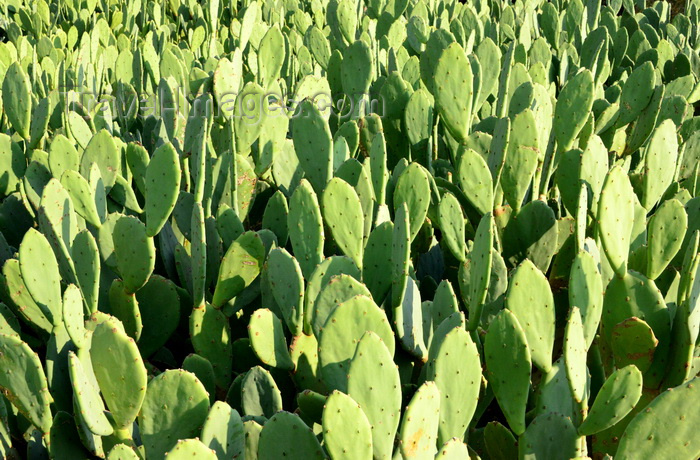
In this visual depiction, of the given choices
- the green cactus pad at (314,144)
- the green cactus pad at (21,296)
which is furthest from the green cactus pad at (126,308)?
the green cactus pad at (314,144)

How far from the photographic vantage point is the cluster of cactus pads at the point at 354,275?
40.0 inches

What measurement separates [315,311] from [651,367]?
22.5 inches

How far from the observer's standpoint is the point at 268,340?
1.24 meters

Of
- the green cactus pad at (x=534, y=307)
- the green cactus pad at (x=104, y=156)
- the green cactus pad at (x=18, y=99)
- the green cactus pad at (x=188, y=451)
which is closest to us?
the green cactus pad at (x=188, y=451)

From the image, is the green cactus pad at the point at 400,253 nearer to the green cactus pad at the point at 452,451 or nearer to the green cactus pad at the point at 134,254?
the green cactus pad at the point at 452,451

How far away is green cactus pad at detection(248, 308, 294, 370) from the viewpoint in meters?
1.22

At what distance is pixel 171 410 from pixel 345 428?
0.28 m

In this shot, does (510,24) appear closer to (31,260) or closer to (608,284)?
(608,284)

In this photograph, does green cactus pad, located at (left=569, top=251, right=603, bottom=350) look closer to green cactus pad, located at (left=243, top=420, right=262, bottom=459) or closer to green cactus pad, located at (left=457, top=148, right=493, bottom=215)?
green cactus pad, located at (left=457, top=148, right=493, bottom=215)

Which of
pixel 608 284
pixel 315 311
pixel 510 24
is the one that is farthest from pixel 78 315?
pixel 510 24

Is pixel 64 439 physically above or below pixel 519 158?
below

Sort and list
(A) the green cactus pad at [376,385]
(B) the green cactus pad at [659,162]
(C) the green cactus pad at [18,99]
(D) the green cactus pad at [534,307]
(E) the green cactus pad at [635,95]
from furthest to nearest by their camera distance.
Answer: (E) the green cactus pad at [635,95], (C) the green cactus pad at [18,99], (B) the green cactus pad at [659,162], (D) the green cactus pad at [534,307], (A) the green cactus pad at [376,385]

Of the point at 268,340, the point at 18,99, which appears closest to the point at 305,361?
the point at 268,340

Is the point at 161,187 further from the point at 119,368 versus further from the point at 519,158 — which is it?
the point at 519,158
